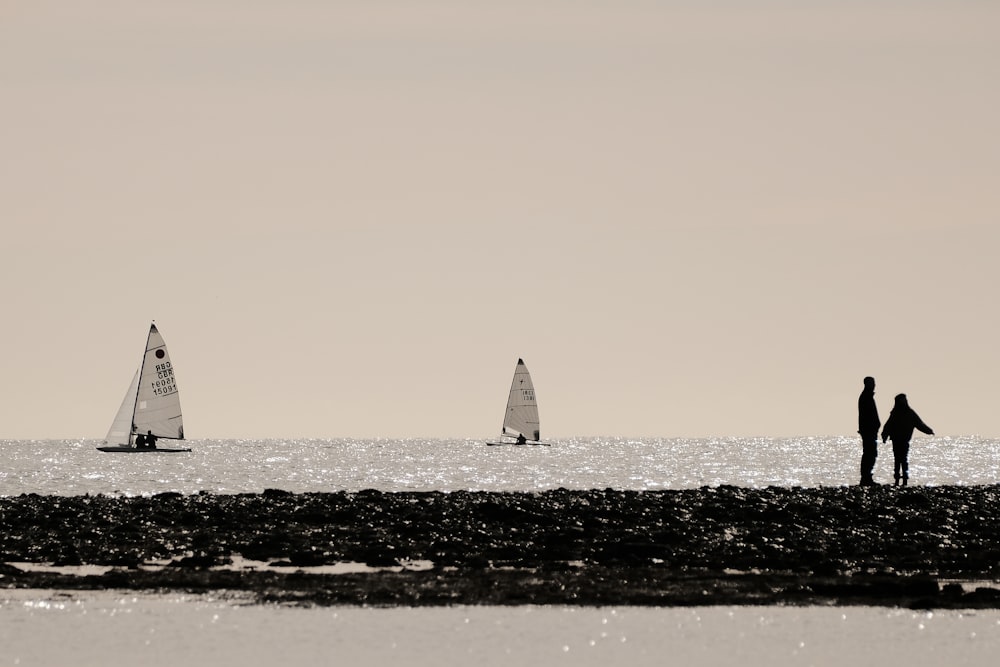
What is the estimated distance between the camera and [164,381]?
127 metres

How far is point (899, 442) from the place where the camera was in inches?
1465

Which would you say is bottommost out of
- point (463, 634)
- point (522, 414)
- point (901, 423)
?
point (463, 634)

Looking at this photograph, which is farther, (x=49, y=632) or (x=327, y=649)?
(x=49, y=632)

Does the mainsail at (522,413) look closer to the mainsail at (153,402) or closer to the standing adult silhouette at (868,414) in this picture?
the mainsail at (153,402)

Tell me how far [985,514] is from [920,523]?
10.1ft

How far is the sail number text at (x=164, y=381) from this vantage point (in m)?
126

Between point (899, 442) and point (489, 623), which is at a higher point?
point (899, 442)

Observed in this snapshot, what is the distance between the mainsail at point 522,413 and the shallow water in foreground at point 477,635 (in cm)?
13212

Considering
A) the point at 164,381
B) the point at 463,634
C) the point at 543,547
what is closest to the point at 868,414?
the point at 543,547

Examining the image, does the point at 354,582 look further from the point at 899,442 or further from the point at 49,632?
the point at 899,442

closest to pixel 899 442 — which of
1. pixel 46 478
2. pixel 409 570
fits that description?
pixel 409 570

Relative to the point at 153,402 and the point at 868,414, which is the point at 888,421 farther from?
the point at 153,402

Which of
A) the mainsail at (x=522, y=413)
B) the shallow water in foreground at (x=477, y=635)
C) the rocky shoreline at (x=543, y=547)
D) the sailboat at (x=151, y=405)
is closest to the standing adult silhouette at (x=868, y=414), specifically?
the rocky shoreline at (x=543, y=547)

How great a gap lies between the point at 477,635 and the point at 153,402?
4413 inches
